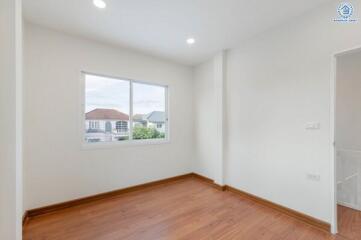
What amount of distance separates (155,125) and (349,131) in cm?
368

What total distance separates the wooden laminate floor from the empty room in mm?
22

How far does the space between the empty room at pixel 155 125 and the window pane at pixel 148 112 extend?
33 mm

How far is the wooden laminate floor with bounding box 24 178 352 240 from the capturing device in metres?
2.03

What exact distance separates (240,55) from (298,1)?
121 centimetres

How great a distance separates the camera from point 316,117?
7.22 ft

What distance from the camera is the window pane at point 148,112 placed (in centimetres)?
355

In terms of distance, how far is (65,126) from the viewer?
2.69m

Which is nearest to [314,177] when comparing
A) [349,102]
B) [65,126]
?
[349,102]

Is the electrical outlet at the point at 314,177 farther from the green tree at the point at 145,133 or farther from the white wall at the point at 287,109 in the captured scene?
the green tree at the point at 145,133

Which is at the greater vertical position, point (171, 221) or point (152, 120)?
point (152, 120)

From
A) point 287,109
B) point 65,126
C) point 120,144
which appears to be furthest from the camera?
point 120,144

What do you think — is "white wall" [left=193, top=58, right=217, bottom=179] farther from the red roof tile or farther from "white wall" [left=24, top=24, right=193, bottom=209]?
the red roof tile

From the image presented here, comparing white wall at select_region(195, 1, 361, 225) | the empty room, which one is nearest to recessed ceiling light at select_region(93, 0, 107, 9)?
the empty room

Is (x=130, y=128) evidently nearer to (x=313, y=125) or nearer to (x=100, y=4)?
(x=100, y=4)
